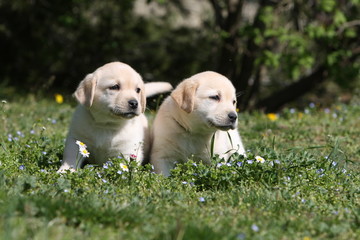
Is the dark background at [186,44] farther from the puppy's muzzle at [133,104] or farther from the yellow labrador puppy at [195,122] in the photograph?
the puppy's muzzle at [133,104]

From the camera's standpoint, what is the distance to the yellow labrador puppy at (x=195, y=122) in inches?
186

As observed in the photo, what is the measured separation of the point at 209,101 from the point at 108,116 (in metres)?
0.88

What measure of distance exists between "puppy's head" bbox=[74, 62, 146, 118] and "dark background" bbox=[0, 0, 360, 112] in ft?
12.8

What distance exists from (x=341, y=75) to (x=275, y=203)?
6103 mm

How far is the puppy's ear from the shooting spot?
476cm

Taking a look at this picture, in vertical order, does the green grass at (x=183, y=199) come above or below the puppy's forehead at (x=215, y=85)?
below

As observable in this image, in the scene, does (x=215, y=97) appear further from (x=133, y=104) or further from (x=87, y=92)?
(x=87, y=92)

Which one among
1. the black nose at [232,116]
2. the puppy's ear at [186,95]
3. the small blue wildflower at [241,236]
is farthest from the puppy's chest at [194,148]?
the small blue wildflower at [241,236]

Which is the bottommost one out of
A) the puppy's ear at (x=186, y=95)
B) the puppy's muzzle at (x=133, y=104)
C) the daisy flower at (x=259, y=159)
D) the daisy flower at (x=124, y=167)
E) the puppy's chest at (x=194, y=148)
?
the daisy flower at (x=124, y=167)

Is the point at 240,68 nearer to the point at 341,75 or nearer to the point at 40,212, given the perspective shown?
the point at 341,75

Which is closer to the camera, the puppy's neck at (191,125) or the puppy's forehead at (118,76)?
the puppy's forehead at (118,76)

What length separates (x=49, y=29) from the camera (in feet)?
37.4

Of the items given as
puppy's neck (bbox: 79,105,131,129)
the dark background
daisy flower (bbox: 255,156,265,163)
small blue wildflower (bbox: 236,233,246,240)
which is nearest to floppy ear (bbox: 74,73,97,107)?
puppy's neck (bbox: 79,105,131,129)

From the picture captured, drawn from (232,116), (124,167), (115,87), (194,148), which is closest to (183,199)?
(124,167)
